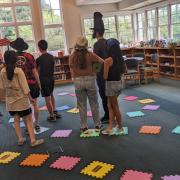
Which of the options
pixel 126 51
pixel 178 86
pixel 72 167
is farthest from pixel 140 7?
pixel 72 167

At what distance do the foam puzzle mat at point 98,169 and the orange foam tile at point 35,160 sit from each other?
0.60 metres

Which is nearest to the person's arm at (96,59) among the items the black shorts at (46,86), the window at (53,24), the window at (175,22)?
the black shorts at (46,86)

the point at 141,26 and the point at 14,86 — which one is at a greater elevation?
the point at 141,26

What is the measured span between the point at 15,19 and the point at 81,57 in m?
6.03

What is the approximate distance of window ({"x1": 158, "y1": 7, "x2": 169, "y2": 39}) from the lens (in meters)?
8.03

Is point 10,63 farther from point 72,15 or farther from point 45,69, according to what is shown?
point 72,15

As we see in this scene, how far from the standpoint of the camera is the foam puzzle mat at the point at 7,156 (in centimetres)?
317

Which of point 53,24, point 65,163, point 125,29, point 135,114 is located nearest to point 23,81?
point 65,163

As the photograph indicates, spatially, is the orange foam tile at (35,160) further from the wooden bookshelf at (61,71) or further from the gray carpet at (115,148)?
the wooden bookshelf at (61,71)

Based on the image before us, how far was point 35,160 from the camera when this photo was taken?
3092 millimetres

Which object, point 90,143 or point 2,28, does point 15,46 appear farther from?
point 2,28

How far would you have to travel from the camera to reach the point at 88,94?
11.7 feet

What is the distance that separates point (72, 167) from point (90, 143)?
2.06 feet

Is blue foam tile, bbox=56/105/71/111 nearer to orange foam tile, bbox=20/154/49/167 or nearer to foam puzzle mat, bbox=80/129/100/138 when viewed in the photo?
foam puzzle mat, bbox=80/129/100/138
